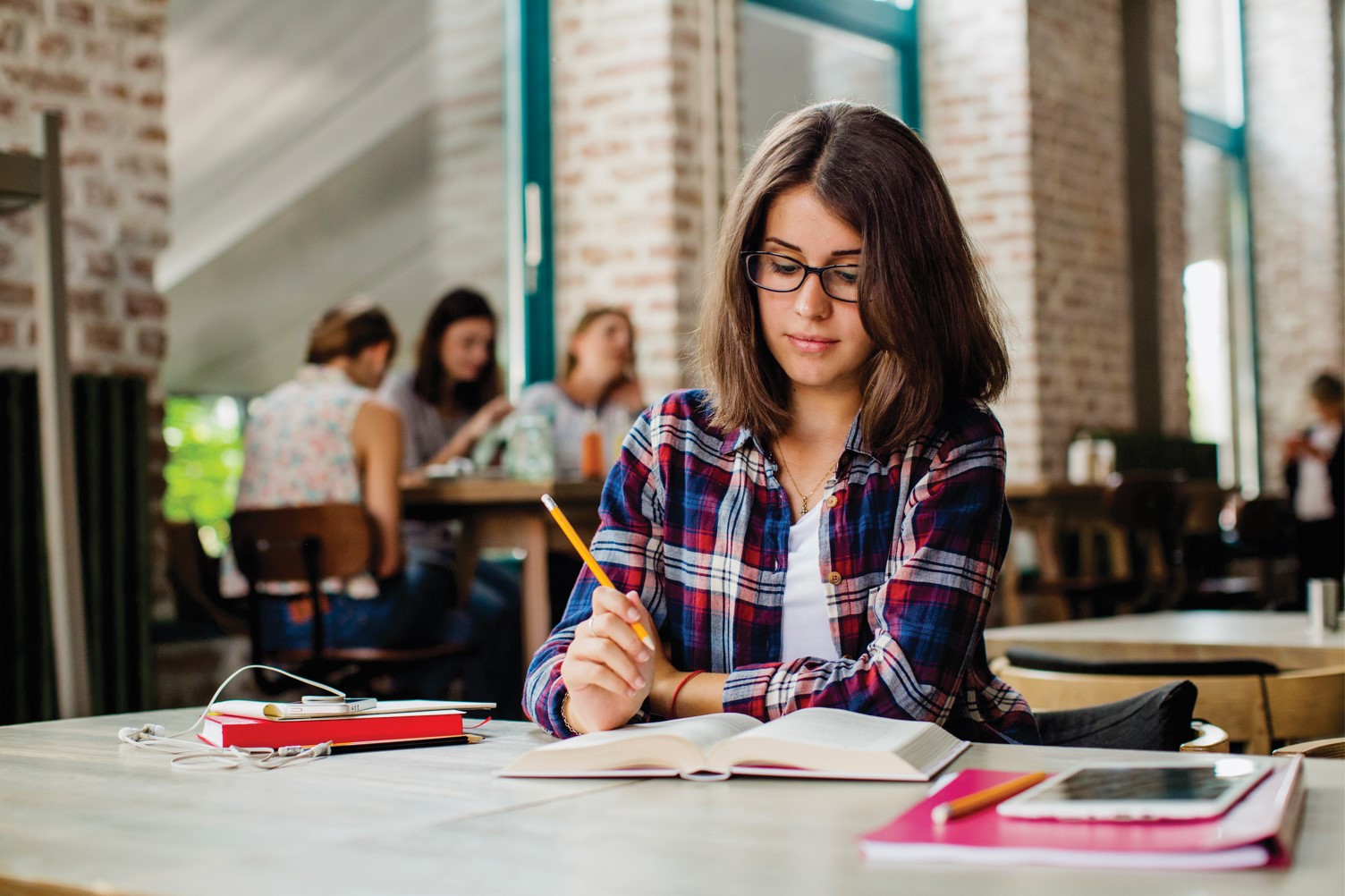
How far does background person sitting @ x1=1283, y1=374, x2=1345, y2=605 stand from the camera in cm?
742

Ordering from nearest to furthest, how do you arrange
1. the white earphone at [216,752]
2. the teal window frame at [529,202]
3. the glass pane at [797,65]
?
1. the white earphone at [216,752]
2. the teal window frame at [529,202]
3. the glass pane at [797,65]

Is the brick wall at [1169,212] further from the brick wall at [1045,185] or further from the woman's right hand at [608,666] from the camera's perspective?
the woman's right hand at [608,666]

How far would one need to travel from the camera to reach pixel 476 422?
14.7 feet

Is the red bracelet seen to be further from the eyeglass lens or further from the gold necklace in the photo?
the eyeglass lens

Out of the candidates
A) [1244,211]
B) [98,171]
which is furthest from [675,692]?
[1244,211]

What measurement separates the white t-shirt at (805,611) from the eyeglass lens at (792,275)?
0.23 meters

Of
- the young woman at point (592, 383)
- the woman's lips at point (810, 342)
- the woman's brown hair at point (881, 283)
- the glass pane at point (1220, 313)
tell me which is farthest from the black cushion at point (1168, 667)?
the glass pane at point (1220, 313)

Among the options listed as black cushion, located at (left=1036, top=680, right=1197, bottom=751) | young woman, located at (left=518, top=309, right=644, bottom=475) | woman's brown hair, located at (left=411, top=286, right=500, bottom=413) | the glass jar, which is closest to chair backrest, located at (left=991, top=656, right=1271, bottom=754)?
black cushion, located at (left=1036, top=680, right=1197, bottom=751)

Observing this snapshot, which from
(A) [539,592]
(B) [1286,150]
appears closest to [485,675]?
(A) [539,592]

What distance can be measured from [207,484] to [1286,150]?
7745 mm

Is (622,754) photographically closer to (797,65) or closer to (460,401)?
(460,401)

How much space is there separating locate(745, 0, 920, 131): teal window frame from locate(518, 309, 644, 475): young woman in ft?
7.33

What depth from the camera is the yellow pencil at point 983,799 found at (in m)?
0.82

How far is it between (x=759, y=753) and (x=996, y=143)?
239 inches
